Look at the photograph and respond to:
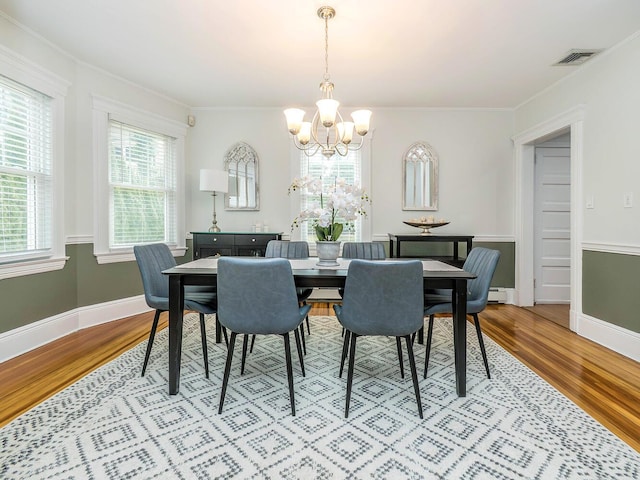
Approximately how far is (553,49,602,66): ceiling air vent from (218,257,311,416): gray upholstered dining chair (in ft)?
10.7

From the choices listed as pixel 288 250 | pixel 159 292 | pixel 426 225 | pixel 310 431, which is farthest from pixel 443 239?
pixel 159 292

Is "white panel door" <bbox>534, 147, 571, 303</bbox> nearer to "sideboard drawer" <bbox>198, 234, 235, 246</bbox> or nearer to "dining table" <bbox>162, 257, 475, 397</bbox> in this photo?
"dining table" <bbox>162, 257, 475, 397</bbox>

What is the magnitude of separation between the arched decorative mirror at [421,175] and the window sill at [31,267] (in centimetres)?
387

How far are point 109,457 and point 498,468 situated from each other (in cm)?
168

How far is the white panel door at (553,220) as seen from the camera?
4328 mm

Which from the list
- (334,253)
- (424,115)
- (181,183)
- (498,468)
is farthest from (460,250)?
(181,183)

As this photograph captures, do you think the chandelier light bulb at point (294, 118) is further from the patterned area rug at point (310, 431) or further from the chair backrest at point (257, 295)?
the patterned area rug at point (310, 431)

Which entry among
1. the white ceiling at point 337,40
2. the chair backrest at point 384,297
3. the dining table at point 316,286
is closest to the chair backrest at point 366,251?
the dining table at point 316,286

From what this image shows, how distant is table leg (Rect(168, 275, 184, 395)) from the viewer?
1.99 meters

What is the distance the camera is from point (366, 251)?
9.75 feet

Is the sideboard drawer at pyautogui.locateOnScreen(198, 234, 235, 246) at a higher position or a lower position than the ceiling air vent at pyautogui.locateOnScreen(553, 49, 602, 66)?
lower

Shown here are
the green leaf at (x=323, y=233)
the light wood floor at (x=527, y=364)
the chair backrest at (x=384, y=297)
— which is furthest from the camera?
the green leaf at (x=323, y=233)

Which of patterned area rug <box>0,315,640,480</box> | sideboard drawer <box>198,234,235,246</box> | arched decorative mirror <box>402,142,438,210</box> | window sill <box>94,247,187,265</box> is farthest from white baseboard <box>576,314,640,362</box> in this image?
window sill <box>94,247,187,265</box>

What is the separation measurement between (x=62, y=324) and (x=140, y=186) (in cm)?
164
